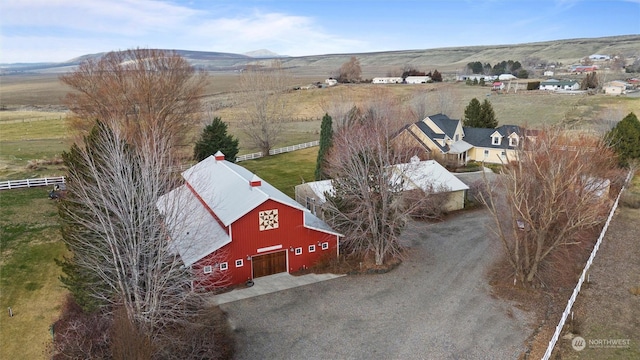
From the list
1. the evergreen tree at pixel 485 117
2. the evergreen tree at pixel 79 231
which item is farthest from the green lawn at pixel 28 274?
the evergreen tree at pixel 485 117

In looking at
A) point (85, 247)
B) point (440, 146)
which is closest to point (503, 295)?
point (85, 247)

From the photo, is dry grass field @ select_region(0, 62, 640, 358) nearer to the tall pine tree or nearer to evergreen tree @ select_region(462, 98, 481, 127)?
evergreen tree @ select_region(462, 98, 481, 127)

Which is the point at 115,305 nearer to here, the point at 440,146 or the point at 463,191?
the point at 463,191

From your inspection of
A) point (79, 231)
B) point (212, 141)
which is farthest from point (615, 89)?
point (79, 231)

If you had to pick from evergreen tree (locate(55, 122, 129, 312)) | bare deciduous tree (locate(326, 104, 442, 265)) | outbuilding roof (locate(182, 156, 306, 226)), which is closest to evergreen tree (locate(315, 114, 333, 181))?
outbuilding roof (locate(182, 156, 306, 226))

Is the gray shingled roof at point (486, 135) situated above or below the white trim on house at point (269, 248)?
above

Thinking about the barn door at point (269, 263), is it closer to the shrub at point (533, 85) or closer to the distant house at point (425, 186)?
the distant house at point (425, 186)

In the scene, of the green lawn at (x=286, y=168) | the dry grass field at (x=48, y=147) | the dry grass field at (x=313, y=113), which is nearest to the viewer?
the dry grass field at (x=48, y=147)

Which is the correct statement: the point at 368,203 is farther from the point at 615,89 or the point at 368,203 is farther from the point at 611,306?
the point at 615,89
